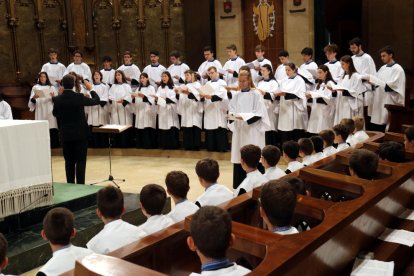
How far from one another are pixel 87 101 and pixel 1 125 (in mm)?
2155

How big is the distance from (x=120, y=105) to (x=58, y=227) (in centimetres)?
826

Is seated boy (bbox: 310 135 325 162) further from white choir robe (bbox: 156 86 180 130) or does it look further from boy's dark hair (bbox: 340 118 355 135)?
white choir robe (bbox: 156 86 180 130)

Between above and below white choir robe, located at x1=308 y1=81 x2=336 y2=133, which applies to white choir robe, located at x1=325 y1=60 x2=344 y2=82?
above

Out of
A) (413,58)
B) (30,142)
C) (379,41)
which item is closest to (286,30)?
(379,41)

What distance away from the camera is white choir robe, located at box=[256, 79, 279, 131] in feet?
31.6

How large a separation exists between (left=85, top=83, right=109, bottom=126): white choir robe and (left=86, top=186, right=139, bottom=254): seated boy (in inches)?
315

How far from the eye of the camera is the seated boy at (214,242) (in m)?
2.23

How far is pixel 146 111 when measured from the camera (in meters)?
11.1

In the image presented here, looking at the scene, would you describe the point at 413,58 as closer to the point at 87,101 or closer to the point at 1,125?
the point at 87,101

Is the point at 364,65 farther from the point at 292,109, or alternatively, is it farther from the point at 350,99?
the point at 292,109

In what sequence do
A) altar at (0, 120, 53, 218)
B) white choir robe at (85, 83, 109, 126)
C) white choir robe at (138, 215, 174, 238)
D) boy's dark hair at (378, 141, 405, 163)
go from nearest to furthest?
1. white choir robe at (138, 215, 174, 238)
2. boy's dark hair at (378, 141, 405, 163)
3. altar at (0, 120, 53, 218)
4. white choir robe at (85, 83, 109, 126)

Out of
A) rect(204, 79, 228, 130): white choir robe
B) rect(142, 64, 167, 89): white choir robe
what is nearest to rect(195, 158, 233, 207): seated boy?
rect(204, 79, 228, 130): white choir robe

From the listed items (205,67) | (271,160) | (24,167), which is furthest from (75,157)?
(205,67)

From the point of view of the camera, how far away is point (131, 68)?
1208 centimetres
